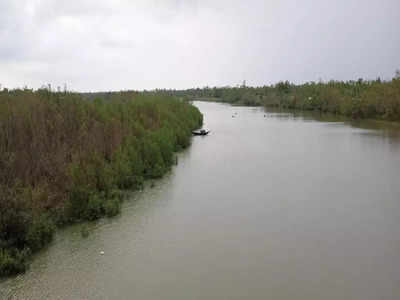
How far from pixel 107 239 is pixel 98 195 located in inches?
51.5

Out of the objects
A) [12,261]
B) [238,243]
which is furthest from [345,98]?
[12,261]

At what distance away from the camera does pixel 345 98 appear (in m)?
33.6

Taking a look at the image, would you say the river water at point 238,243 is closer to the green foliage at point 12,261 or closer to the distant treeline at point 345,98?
the green foliage at point 12,261

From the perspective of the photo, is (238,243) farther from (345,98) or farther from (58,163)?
(345,98)

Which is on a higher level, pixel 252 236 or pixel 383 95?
pixel 383 95

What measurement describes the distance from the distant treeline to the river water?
17650mm

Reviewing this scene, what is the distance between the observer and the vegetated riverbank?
525 centimetres

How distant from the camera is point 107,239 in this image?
19.8ft

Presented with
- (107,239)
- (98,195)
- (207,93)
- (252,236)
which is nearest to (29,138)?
(98,195)

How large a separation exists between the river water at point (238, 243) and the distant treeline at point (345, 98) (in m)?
17.7

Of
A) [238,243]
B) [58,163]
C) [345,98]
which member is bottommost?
[238,243]

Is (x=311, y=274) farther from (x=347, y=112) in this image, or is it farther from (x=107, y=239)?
(x=347, y=112)

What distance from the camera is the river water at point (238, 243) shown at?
4.63m

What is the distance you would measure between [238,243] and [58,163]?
4045mm
